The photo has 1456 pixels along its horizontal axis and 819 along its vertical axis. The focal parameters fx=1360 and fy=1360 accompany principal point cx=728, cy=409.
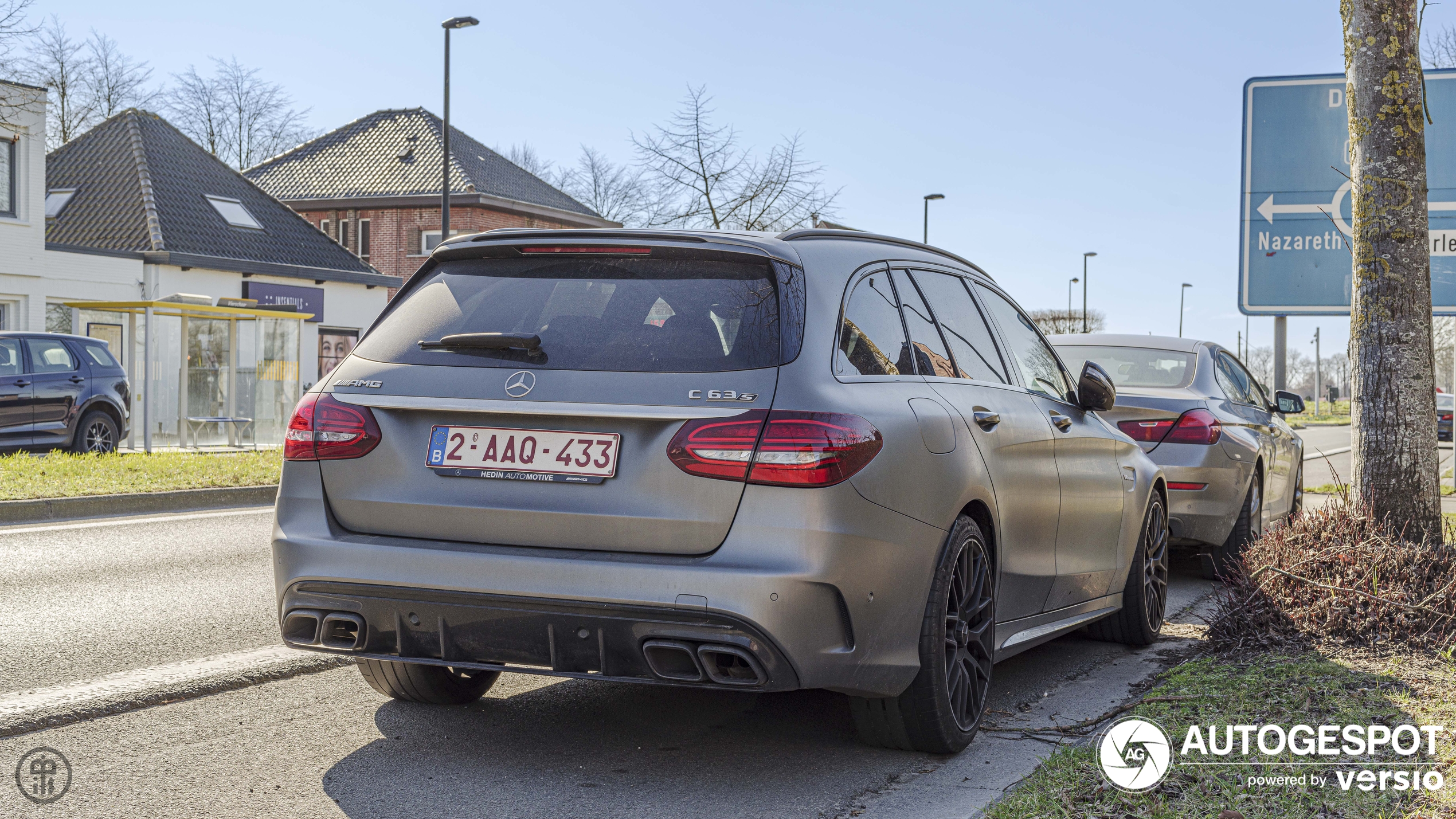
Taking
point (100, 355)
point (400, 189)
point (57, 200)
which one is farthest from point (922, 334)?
point (400, 189)

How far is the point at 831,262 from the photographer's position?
4316 millimetres

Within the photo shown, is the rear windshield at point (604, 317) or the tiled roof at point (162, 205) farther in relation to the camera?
the tiled roof at point (162, 205)

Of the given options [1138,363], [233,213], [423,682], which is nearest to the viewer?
[423,682]

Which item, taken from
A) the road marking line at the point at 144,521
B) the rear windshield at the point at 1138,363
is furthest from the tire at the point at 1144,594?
the road marking line at the point at 144,521

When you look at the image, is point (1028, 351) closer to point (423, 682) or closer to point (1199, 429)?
point (423, 682)

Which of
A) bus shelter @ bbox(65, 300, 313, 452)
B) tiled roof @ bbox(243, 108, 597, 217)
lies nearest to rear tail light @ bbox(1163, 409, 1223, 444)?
bus shelter @ bbox(65, 300, 313, 452)

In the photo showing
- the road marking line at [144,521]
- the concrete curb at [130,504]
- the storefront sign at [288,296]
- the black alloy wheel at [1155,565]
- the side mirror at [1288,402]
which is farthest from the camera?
the storefront sign at [288,296]

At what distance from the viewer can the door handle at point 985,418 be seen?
15.2ft

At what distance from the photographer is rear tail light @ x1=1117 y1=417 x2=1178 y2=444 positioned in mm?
8617

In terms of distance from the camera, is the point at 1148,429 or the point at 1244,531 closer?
the point at 1148,429

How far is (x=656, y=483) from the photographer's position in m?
3.75

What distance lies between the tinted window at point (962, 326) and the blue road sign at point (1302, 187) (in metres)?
6.20

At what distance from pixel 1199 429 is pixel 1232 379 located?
55.8 inches

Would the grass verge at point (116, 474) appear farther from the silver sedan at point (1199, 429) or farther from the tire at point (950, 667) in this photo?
the tire at point (950, 667)
